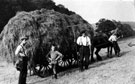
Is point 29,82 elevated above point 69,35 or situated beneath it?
situated beneath

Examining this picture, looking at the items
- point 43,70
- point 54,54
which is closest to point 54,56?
point 54,54

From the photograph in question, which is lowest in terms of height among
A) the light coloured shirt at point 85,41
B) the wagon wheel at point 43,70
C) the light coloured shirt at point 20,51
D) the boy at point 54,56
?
the wagon wheel at point 43,70

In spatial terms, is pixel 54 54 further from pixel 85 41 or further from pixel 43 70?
pixel 43 70

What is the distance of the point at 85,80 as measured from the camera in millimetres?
10570

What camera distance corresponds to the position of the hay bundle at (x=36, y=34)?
41.9 feet

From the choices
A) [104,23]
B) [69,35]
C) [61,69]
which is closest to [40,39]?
[69,35]

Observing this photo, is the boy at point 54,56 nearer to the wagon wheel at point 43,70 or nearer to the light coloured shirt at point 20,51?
the wagon wheel at point 43,70

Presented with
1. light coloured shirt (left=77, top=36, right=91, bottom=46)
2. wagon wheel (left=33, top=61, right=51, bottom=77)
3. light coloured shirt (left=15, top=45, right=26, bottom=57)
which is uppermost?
light coloured shirt (left=77, top=36, right=91, bottom=46)

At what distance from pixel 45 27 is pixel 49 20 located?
2.08 ft

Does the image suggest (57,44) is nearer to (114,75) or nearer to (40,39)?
(40,39)

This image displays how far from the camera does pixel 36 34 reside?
42.2 feet

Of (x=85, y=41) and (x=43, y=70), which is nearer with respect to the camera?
(x=85, y=41)

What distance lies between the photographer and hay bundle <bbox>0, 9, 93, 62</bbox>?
12.8 metres

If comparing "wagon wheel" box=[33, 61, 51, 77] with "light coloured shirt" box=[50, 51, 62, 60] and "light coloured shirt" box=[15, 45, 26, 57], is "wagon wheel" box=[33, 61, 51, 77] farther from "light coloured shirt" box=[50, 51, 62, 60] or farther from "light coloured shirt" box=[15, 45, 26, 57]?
"light coloured shirt" box=[15, 45, 26, 57]
